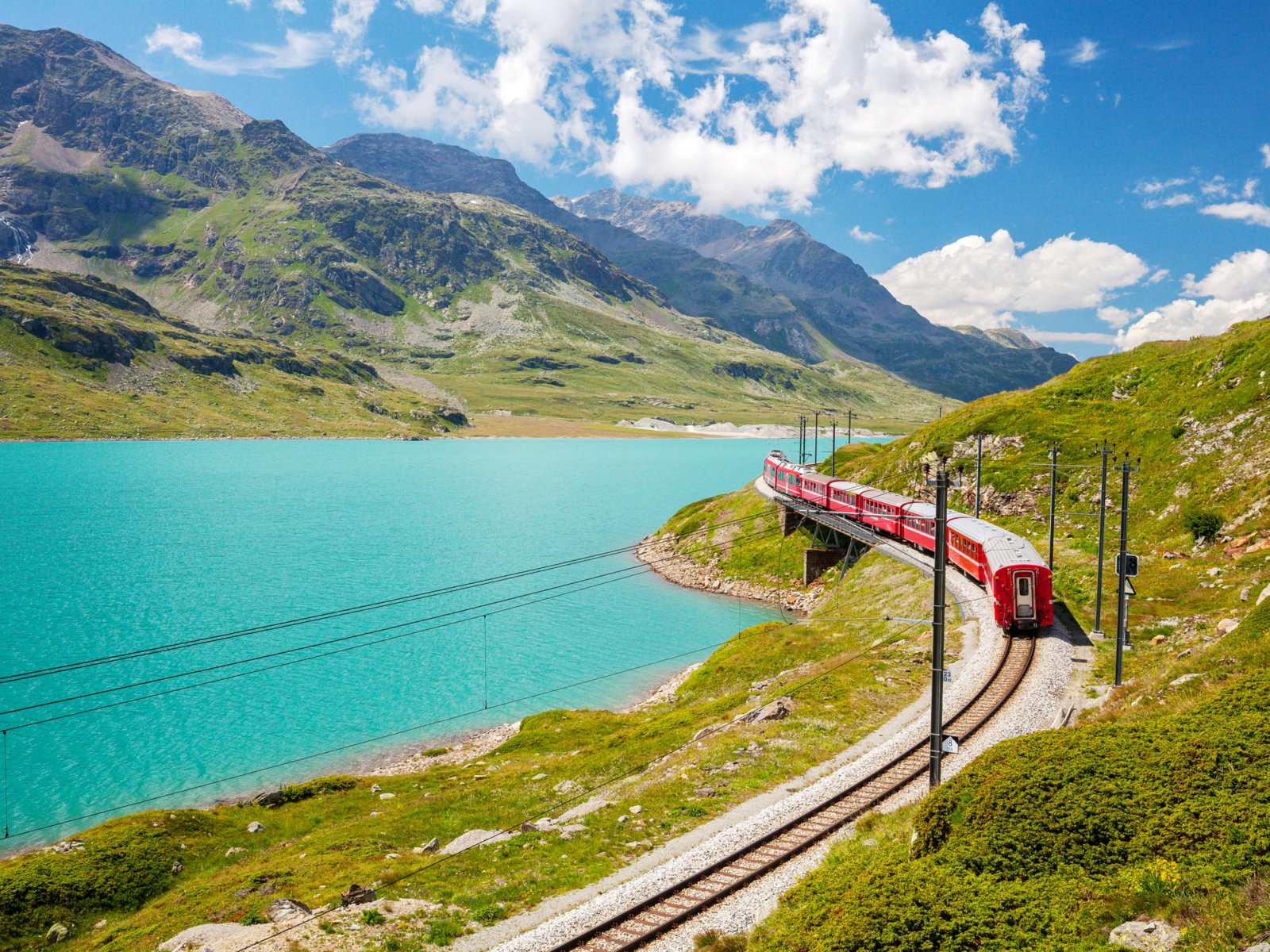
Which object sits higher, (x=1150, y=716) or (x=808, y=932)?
(x=1150, y=716)

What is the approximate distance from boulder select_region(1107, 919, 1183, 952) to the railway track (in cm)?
976

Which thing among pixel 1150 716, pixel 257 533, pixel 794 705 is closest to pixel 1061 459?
pixel 794 705

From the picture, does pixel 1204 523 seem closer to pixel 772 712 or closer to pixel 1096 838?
pixel 772 712

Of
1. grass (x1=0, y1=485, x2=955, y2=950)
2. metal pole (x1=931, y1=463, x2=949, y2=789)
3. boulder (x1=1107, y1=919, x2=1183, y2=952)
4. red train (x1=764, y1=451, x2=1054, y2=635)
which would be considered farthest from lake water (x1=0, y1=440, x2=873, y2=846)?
boulder (x1=1107, y1=919, x2=1183, y2=952)

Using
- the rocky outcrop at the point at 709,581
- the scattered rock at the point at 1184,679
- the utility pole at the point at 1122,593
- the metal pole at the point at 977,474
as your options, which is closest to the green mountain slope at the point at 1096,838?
the scattered rock at the point at 1184,679

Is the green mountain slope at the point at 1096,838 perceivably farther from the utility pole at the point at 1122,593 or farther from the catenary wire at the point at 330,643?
the catenary wire at the point at 330,643

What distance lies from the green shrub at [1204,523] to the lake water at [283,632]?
35127mm

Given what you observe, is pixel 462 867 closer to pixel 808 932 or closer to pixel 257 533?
pixel 808 932

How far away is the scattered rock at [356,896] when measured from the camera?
19359mm

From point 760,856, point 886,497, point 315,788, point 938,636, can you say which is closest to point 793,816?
point 760,856

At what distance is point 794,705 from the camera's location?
32.9 metres

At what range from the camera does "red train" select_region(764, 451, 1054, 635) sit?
126 feet

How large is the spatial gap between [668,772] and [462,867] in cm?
911

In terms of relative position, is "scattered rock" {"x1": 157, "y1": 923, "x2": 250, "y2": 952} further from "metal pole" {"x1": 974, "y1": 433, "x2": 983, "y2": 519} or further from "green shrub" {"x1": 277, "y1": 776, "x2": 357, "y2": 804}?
"metal pole" {"x1": 974, "y1": 433, "x2": 983, "y2": 519}
